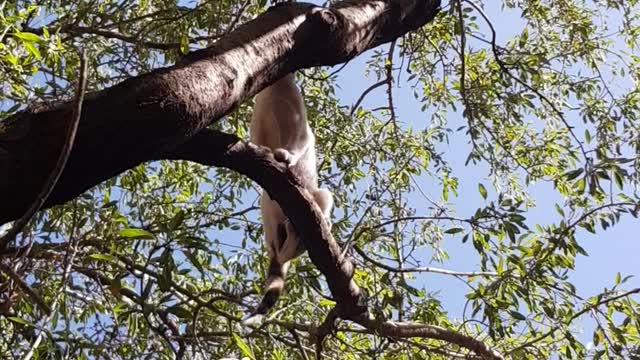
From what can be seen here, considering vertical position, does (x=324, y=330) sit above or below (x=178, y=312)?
above

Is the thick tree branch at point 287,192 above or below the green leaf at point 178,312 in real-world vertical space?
above

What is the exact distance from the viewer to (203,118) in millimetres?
1959

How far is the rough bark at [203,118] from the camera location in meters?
1.69

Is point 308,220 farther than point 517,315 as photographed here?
No

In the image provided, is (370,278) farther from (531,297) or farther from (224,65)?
(224,65)

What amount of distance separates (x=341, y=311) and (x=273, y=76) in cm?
141

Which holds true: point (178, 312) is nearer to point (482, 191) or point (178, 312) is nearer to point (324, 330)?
point (324, 330)

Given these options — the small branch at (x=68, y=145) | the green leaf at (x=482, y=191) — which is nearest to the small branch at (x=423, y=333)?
the green leaf at (x=482, y=191)

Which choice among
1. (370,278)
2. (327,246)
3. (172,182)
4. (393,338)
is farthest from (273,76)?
(172,182)

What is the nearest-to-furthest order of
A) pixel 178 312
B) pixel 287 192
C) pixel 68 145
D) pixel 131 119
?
pixel 68 145, pixel 131 119, pixel 178 312, pixel 287 192

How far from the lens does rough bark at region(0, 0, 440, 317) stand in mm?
1688

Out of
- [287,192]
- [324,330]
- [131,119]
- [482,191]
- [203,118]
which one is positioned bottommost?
[131,119]

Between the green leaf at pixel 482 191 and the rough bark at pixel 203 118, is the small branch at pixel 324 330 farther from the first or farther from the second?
the green leaf at pixel 482 191

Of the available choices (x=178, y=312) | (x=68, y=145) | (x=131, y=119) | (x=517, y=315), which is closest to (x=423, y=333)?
(x=517, y=315)
